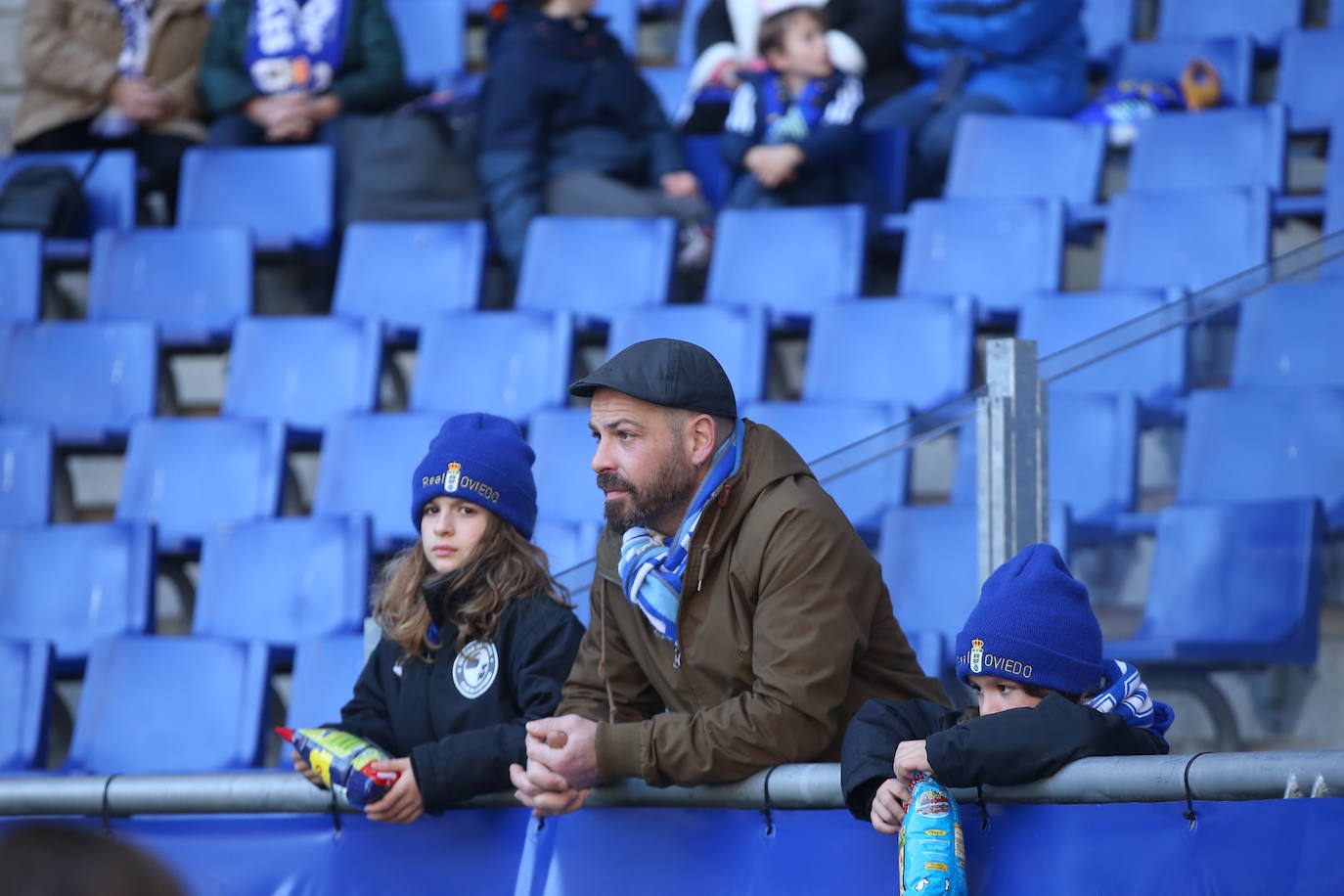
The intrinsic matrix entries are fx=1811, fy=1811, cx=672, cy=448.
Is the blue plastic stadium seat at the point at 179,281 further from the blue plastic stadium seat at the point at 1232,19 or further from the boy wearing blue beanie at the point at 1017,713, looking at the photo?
the boy wearing blue beanie at the point at 1017,713

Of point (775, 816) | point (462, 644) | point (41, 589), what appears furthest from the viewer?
point (41, 589)

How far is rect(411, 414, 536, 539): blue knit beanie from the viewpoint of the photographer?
2975mm

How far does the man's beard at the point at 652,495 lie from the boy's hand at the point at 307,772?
595 mm

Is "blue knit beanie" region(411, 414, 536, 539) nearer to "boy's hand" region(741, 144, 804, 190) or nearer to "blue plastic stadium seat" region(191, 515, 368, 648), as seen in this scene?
"blue plastic stadium seat" region(191, 515, 368, 648)

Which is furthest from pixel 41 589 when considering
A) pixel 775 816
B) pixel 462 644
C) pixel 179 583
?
pixel 775 816

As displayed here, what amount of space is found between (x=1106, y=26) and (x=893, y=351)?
2064 mm

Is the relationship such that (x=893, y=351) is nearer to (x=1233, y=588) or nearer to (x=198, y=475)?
(x=1233, y=588)

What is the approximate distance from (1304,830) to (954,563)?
129cm

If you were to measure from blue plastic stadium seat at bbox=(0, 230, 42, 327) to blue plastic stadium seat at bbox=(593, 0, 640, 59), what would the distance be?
7.42 ft

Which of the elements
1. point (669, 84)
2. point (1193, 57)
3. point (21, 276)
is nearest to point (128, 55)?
point (21, 276)

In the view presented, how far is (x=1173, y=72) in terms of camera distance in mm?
6062

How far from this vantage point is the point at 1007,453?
302cm

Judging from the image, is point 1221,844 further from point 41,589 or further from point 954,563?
point 41,589

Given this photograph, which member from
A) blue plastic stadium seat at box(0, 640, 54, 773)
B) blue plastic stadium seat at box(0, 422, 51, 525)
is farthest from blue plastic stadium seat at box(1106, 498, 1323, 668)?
blue plastic stadium seat at box(0, 422, 51, 525)
